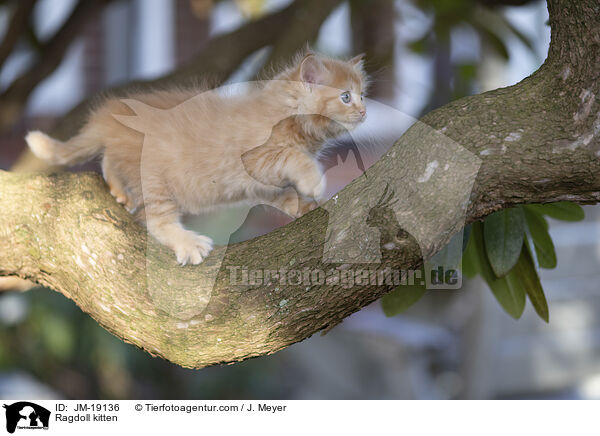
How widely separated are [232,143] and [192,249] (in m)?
0.17

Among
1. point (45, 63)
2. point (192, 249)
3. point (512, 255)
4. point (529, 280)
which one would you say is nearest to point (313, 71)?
point (192, 249)

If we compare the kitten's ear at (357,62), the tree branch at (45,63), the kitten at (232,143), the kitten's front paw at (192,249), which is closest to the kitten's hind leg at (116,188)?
the kitten at (232,143)

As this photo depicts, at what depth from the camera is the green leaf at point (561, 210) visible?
0.97 meters

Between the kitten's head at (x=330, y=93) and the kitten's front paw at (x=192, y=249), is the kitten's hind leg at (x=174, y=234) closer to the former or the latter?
the kitten's front paw at (x=192, y=249)

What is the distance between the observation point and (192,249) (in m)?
0.88

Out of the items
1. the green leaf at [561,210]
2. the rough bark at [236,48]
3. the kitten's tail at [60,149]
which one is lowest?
the green leaf at [561,210]

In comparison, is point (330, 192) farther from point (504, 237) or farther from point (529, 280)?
point (529, 280)

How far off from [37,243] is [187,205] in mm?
260

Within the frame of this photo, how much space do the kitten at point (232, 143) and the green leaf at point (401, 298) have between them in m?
0.22
